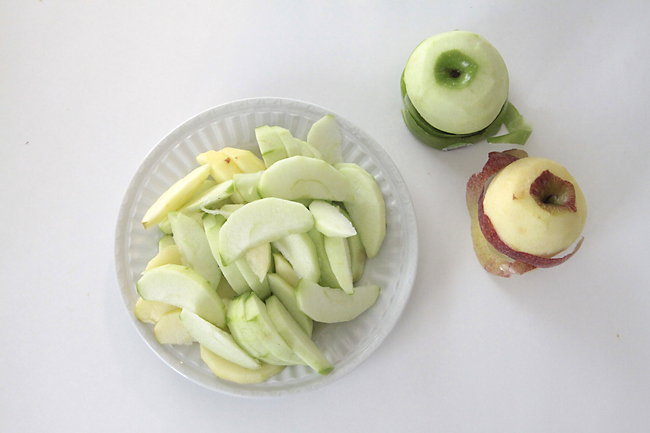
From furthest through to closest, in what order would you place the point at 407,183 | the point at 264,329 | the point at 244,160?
the point at 407,183 → the point at 244,160 → the point at 264,329

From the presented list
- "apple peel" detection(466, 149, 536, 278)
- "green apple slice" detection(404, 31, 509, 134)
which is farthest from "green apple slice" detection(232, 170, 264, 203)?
"apple peel" detection(466, 149, 536, 278)

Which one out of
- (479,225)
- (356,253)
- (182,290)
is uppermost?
(182,290)

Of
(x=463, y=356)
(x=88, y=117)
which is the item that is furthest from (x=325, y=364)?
(x=88, y=117)

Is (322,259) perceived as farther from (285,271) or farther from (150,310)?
(150,310)

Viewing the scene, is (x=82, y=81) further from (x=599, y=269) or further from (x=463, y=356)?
(x=599, y=269)

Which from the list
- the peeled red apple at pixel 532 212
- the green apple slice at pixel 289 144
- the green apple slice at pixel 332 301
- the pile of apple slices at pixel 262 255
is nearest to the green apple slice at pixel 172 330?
the pile of apple slices at pixel 262 255

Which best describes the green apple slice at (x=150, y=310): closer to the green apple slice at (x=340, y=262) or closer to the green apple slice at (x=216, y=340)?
the green apple slice at (x=216, y=340)

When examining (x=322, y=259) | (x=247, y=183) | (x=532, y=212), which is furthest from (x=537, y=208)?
(x=247, y=183)
